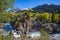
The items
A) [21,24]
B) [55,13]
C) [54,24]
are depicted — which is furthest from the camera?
[55,13]

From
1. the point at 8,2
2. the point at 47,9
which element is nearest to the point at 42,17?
the point at 47,9

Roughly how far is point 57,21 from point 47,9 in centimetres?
373

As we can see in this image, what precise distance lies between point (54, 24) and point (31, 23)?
477 cm

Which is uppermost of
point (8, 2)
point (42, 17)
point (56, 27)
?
point (8, 2)

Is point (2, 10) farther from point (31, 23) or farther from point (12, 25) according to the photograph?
point (31, 23)

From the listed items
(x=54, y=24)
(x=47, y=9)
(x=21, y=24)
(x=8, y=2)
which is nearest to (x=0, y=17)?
(x=8, y=2)

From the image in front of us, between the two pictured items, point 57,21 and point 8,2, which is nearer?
point 8,2

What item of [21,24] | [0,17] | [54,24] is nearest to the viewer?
[0,17]

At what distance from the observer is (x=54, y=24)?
37625mm

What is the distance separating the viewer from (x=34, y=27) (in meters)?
39.4

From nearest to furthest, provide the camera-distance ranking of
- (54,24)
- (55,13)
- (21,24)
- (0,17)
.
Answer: (0,17), (21,24), (54,24), (55,13)

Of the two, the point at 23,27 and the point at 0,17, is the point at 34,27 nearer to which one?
the point at 23,27

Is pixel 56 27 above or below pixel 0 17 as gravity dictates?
below

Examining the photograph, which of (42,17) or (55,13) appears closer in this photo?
(42,17)
